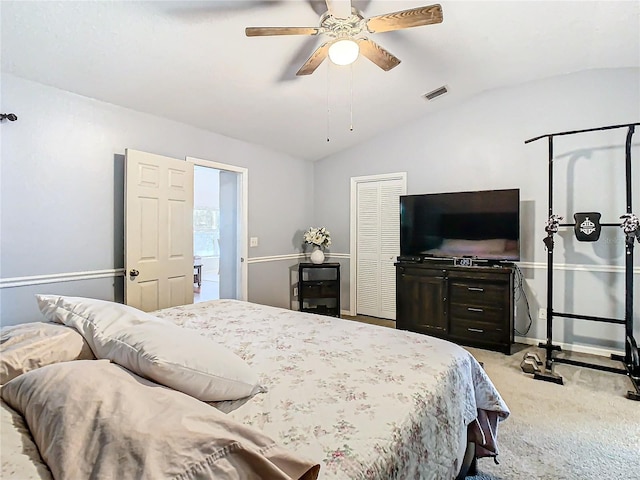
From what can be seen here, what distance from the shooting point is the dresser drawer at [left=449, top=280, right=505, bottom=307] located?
11.5ft

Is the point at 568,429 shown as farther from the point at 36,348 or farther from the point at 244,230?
the point at 244,230

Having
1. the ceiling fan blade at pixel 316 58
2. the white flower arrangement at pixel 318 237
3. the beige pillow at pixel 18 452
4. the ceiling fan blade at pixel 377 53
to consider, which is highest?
the ceiling fan blade at pixel 377 53

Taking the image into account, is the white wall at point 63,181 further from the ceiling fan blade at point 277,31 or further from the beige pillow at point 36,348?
the ceiling fan blade at point 277,31

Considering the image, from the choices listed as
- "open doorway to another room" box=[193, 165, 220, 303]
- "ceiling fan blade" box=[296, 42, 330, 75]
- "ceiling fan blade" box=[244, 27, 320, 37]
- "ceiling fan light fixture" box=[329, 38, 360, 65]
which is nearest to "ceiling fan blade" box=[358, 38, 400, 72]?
"ceiling fan light fixture" box=[329, 38, 360, 65]

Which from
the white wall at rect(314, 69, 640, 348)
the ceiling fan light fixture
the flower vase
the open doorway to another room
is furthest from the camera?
the open doorway to another room

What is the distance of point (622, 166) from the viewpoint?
11.1 ft

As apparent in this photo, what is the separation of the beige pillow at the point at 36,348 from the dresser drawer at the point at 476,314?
3.49 metres

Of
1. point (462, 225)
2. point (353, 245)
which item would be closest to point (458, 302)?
point (462, 225)

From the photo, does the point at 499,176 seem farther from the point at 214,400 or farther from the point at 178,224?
the point at 214,400

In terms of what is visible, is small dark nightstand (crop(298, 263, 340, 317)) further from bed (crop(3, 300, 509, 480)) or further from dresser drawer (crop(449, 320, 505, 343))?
bed (crop(3, 300, 509, 480))

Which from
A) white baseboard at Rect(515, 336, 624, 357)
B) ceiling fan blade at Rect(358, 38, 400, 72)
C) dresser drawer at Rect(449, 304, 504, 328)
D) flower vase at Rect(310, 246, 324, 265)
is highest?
ceiling fan blade at Rect(358, 38, 400, 72)

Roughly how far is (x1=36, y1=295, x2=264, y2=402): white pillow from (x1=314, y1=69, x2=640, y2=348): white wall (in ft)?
12.5

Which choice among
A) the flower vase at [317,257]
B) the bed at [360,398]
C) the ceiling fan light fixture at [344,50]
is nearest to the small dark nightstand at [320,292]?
the flower vase at [317,257]

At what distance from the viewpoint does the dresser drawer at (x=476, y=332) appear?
11.6 feet
